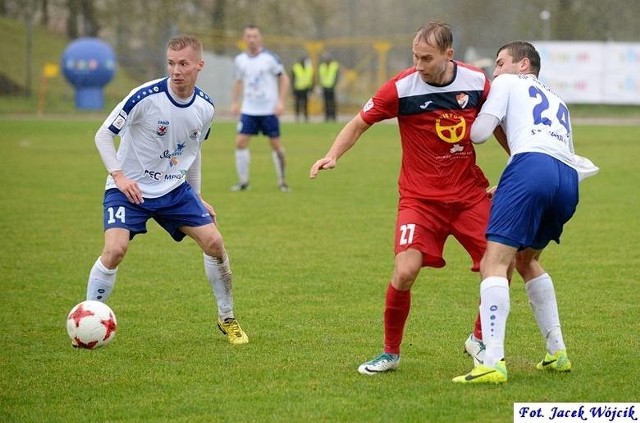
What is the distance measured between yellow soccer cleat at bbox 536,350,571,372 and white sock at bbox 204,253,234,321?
2122 mm

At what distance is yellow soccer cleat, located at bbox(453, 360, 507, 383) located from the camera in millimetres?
5688

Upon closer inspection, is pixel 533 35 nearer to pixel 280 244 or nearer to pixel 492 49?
pixel 492 49

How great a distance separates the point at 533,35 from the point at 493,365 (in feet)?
114

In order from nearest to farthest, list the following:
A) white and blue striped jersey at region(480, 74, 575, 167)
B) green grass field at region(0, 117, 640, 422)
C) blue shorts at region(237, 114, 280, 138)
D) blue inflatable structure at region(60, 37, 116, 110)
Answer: green grass field at region(0, 117, 640, 422), white and blue striped jersey at region(480, 74, 575, 167), blue shorts at region(237, 114, 280, 138), blue inflatable structure at region(60, 37, 116, 110)

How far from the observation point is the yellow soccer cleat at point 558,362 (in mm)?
6004

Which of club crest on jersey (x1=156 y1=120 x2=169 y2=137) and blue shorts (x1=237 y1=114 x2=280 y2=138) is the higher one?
club crest on jersey (x1=156 y1=120 x2=169 y2=137)

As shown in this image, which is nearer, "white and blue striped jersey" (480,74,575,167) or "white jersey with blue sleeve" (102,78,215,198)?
"white and blue striped jersey" (480,74,575,167)

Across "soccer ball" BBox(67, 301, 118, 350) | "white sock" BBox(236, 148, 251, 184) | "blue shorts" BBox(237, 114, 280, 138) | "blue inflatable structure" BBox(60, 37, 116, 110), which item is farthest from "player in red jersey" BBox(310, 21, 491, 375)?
"blue inflatable structure" BBox(60, 37, 116, 110)

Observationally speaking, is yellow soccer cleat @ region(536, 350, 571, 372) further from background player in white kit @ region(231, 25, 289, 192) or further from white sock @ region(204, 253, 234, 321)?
background player in white kit @ region(231, 25, 289, 192)

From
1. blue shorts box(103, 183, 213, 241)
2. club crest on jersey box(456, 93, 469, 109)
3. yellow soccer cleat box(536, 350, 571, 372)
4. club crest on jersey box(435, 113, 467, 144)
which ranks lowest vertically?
yellow soccer cleat box(536, 350, 571, 372)

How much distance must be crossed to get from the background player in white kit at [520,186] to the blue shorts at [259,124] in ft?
34.1

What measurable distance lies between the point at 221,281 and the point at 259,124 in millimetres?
9352

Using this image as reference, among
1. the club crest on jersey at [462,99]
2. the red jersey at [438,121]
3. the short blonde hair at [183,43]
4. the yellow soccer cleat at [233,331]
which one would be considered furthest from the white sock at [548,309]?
the short blonde hair at [183,43]

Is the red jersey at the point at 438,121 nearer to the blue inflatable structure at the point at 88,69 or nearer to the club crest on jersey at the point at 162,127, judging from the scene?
the club crest on jersey at the point at 162,127
